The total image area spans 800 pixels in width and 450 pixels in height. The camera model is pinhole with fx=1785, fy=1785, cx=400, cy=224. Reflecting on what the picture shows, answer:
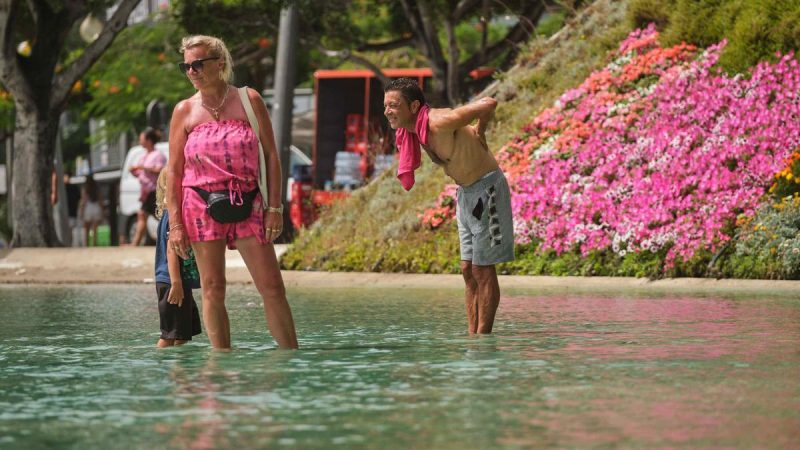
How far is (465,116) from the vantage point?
10953mm

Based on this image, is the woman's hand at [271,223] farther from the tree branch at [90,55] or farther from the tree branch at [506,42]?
the tree branch at [506,42]

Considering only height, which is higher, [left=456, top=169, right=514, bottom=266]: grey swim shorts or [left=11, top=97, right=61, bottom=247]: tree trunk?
[left=11, top=97, right=61, bottom=247]: tree trunk

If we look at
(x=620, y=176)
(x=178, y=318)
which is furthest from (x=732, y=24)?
(x=178, y=318)

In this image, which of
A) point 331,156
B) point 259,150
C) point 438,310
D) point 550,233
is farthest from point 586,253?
point 331,156

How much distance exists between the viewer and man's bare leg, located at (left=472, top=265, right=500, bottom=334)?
11.2 meters

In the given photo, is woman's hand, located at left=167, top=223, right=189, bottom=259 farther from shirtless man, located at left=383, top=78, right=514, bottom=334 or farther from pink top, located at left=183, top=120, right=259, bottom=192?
shirtless man, located at left=383, top=78, right=514, bottom=334

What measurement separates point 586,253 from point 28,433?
11.7 meters

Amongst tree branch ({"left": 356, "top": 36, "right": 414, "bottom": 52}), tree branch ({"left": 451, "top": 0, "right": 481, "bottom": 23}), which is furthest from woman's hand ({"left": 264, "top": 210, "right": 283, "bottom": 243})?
tree branch ({"left": 356, "top": 36, "right": 414, "bottom": 52})

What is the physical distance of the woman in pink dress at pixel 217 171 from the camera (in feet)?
31.0

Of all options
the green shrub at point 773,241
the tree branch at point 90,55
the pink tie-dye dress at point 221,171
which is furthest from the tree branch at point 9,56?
the pink tie-dye dress at point 221,171

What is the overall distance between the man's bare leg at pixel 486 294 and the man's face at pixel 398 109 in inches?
40.4

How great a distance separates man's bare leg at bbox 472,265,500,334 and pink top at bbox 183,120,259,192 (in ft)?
7.19

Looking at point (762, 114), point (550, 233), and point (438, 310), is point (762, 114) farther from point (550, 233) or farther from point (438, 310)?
point (438, 310)

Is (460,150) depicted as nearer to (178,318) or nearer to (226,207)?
(178,318)
